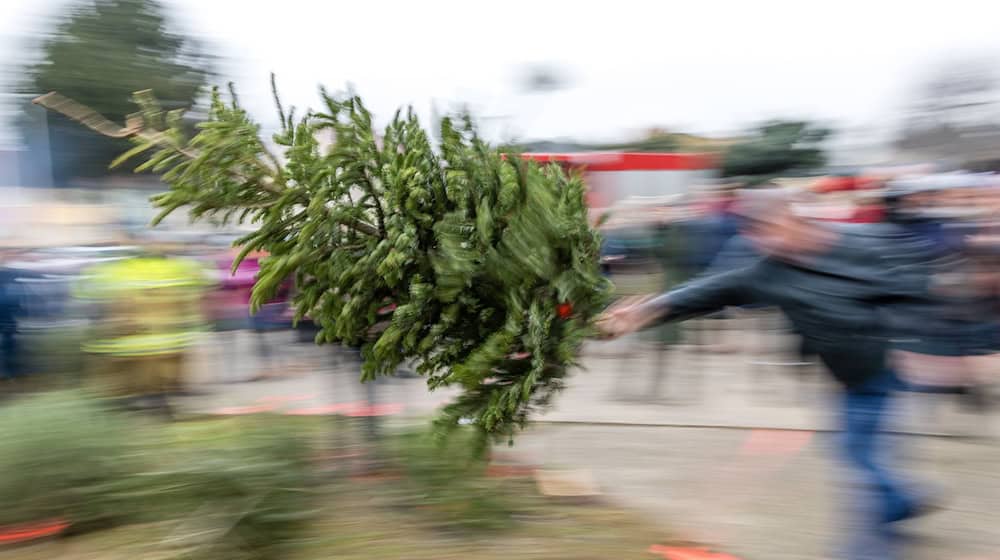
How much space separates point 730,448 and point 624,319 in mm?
2306

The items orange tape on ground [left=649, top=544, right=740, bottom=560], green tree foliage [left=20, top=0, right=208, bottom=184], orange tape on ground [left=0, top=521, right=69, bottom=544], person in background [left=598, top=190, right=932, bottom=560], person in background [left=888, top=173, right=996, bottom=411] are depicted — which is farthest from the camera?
green tree foliage [left=20, top=0, right=208, bottom=184]

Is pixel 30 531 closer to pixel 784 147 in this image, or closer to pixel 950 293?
pixel 950 293

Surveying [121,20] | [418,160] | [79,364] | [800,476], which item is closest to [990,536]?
[800,476]

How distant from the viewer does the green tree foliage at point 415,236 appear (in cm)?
309

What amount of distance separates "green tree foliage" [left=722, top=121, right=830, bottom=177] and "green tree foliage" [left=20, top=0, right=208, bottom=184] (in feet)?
53.1

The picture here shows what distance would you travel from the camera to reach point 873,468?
336 centimetres

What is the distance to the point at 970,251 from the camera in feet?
18.5

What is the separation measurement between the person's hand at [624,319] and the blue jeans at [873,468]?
882mm

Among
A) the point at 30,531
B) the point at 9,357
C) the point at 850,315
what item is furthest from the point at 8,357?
the point at 850,315

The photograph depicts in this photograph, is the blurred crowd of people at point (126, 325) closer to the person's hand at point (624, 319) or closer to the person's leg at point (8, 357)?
the person's leg at point (8, 357)

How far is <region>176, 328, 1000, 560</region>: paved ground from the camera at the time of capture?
4.04m

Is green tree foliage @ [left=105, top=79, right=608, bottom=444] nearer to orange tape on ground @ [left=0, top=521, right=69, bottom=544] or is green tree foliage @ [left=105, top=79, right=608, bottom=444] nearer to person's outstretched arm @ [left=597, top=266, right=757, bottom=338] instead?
person's outstretched arm @ [left=597, top=266, right=757, bottom=338]

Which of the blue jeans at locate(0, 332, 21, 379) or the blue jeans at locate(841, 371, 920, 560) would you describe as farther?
the blue jeans at locate(0, 332, 21, 379)

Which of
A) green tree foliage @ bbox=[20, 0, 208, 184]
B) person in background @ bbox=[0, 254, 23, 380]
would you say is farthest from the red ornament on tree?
A: green tree foliage @ bbox=[20, 0, 208, 184]
